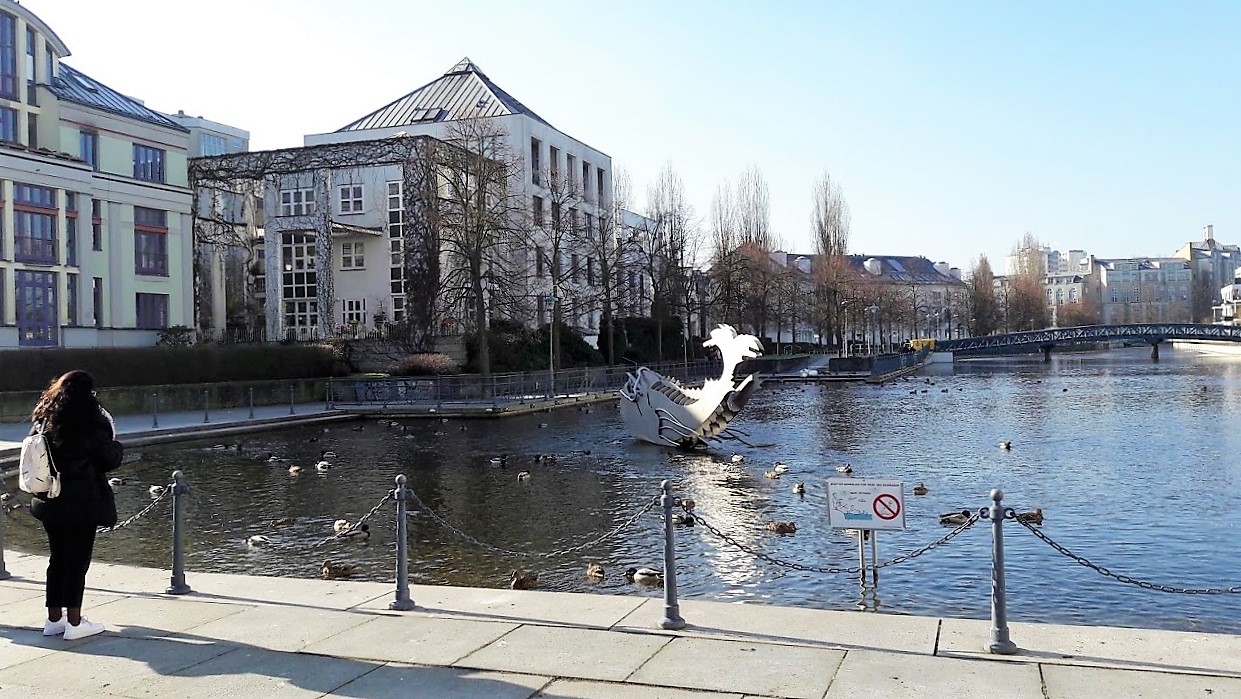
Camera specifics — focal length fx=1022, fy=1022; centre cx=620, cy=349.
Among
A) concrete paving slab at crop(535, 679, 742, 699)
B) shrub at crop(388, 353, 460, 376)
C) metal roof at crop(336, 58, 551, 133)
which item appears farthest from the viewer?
metal roof at crop(336, 58, 551, 133)

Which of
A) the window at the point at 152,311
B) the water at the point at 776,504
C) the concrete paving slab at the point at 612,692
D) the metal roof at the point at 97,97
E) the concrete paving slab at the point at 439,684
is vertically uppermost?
the metal roof at the point at 97,97

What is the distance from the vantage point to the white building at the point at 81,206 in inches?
1646

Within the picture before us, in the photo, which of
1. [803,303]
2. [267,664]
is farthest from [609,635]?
[803,303]

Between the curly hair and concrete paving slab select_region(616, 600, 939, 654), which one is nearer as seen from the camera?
concrete paving slab select_region(616, 600, 939, 654)

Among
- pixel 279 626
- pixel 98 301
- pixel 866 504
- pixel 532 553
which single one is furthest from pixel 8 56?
pixel 866 504

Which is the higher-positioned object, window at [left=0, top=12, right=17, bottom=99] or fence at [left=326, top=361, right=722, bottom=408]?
window at [left=0, top=12, right=17, bottom=99]

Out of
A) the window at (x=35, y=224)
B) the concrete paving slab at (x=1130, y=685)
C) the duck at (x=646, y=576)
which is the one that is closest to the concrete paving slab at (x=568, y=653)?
the concrete paving slab at (x=1130, y=685)

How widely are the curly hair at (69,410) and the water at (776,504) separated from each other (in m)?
4.95

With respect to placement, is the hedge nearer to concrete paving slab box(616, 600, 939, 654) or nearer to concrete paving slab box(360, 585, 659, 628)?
concrete paving slab box(360, 585, 659, 628)

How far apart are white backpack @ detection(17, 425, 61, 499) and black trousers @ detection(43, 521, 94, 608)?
0.30 metres

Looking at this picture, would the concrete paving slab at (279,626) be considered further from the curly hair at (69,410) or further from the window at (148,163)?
the window at (148,163)

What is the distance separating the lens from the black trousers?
8062mm

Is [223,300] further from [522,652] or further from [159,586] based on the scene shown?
[522,652]

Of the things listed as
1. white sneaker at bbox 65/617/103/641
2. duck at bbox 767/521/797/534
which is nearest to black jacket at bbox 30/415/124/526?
white sneaker at bbox 65/617/103/641
